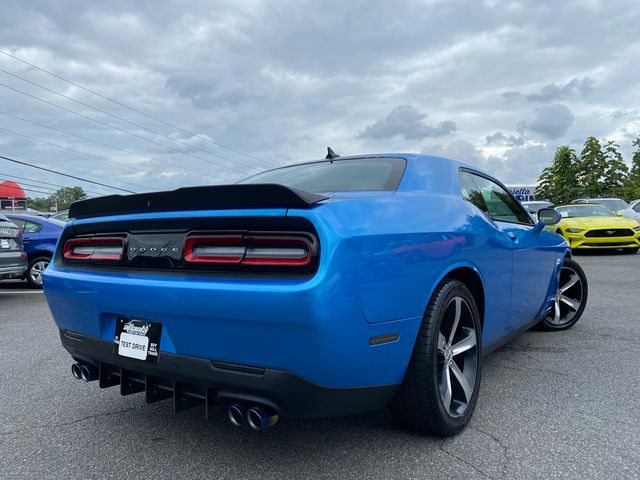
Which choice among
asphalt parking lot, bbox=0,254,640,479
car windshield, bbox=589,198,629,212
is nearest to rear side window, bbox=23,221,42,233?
asphalt parking lot, bbox=0,254,640,479

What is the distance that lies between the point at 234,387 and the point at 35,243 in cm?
852

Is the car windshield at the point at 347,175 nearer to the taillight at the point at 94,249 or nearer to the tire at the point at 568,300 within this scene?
the taillight at the point at 94,249

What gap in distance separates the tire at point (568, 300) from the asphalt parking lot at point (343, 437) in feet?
3.21

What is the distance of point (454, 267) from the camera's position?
8.00 ft

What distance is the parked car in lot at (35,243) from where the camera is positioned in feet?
29.5

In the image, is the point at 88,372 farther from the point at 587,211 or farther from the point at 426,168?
the point at 587,211

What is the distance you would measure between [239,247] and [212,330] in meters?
0.34

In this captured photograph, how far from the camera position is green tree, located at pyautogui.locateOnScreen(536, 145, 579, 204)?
31.3 metres

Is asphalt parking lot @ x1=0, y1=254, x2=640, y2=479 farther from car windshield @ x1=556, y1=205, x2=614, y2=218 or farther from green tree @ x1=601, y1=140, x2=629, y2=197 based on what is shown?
green tree @ x1=601, y1=140, x2=629, y2=197

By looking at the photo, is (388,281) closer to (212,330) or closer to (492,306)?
(212,330)

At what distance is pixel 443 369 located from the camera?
96.4 inches

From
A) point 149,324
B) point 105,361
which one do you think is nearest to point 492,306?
point 149,324

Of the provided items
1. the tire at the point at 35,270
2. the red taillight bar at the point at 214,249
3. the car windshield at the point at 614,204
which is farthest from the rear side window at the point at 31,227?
the car windshield at the point at 614,204

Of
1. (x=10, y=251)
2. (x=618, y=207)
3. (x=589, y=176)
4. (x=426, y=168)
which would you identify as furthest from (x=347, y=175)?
(x=589, y=176)
